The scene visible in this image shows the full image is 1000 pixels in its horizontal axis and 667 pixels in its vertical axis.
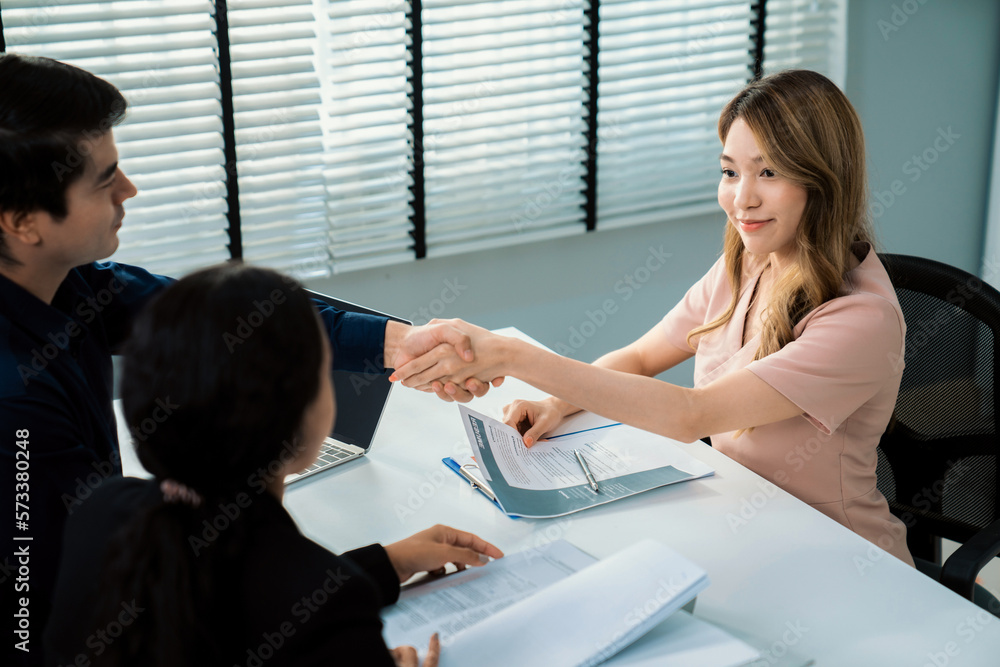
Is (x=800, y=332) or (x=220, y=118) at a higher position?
(x=220, y=118)

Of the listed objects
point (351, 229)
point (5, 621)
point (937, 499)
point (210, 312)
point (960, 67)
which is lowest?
point (937, 499)

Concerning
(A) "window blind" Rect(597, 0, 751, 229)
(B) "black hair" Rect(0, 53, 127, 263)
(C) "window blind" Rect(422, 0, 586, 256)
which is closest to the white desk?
(B) "black hair" Rect(0, 53, 127, 263)

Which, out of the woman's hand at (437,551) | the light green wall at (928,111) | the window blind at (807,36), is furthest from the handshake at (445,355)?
the light green wall at (928,111)

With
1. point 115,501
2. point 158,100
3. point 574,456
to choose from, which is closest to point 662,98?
point 158,100

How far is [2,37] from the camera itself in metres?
2.33

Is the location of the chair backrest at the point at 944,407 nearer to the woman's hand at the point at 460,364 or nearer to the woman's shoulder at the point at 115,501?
the woman's hand at the point at 460,364

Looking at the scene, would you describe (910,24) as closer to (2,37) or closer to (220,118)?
A: (220,118)

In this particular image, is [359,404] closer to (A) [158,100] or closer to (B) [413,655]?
(B) [413,655]

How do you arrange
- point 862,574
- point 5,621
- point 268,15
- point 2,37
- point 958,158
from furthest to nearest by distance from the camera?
1. point 958,158
2. point 268,15
3. point 2,37
4. point 862,574
5. point 5,621

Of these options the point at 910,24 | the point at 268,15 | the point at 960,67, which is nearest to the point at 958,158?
the point at 960,67

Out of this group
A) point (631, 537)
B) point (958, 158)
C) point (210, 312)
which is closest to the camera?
point (210, 312)

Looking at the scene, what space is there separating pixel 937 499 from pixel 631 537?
663mm

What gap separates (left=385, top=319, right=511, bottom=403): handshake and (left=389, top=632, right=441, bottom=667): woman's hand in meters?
0.69

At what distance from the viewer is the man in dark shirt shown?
1029mm
